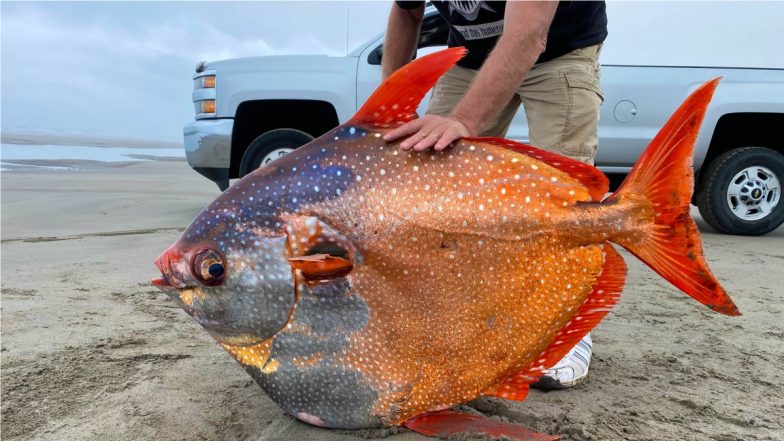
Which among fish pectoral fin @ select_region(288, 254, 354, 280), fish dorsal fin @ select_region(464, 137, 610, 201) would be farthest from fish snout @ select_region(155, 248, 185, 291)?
fish dorsal fin @ select_region(464, 137, 610, 201)

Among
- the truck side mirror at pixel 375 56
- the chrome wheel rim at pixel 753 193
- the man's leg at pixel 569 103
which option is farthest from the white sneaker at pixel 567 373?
the chrome wheel rim at pixel 753 193

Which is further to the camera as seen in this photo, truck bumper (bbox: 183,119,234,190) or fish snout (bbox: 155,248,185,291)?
truck bumper (bbox: 183,119,234,190)

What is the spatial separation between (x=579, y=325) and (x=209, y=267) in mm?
953

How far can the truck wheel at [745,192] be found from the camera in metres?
5.18

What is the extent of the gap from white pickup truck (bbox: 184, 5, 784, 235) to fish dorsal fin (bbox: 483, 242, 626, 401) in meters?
3.90

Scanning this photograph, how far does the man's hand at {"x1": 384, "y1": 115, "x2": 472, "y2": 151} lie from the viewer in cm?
135

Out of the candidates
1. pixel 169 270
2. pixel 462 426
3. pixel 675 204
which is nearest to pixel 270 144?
pixel 169 270

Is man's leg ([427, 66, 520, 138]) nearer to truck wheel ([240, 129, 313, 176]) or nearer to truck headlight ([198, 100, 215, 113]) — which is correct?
truck wheel ([240, 129, 313, 176])

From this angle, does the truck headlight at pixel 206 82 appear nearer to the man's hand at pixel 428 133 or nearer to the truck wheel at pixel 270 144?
the truck wheel at pixel 270 144

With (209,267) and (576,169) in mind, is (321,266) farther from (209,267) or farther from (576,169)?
(576,169)

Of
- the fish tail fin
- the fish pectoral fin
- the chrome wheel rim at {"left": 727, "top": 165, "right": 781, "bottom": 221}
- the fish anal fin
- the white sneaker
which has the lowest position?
the white sneaker

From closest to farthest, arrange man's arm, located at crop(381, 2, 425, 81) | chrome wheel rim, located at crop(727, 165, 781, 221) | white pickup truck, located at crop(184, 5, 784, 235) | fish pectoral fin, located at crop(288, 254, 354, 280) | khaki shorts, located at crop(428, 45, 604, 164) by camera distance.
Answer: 1. fish pectoral fin, located at crop(288, 254, 354, 280)
2. khaki shorts, located at crop(428, 45, 604, 164)
3. man's arm, located at crop(381, 2, 425, 81)
4. white pickup truck, located at crop(184, 5, 784, 235)
5. chrome wheel rim, located at crop(727, 165, 781, 221)

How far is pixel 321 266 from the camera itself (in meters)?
1.29

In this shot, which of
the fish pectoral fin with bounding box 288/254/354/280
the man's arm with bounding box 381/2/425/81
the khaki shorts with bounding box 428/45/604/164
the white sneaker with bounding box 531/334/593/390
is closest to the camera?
the fish pectoral fin with bounding box 288/254/354/280
